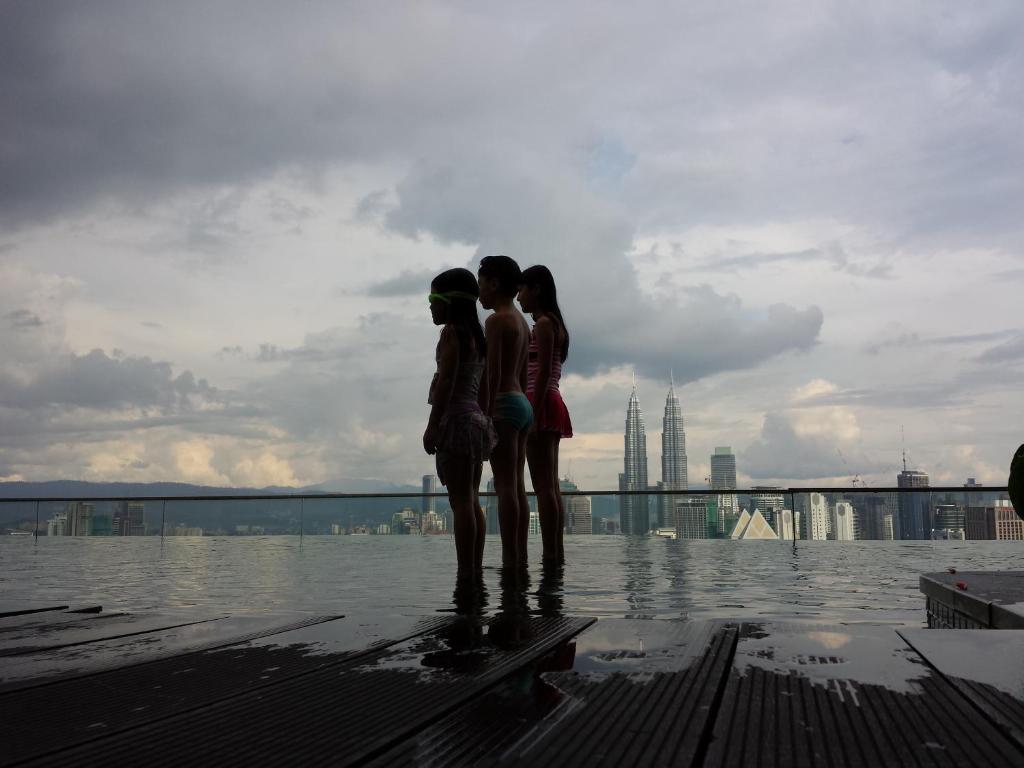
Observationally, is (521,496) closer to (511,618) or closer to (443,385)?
(443,385)

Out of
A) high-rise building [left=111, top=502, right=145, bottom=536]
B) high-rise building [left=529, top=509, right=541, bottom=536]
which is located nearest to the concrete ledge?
high-rise building [left=529, top=509, right=541, bottom=536]

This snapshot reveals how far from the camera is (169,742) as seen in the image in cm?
101

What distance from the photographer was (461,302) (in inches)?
152

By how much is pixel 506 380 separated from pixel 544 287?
0.86 metres

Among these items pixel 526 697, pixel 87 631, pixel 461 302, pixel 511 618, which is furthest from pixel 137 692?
pixel 461 302

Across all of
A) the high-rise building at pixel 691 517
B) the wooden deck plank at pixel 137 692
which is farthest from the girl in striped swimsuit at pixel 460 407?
the high-rise building at pixel 691 517

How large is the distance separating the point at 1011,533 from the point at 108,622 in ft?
31.3

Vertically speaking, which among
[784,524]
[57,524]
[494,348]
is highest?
[494,348]

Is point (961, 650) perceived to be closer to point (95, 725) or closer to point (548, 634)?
point (548, 634)

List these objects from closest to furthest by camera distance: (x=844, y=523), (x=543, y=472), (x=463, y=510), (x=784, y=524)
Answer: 1. (x=463, y=510)
2. (x=543, y=472)
3. (x=844, y=523)
4. (x=784, y=524)

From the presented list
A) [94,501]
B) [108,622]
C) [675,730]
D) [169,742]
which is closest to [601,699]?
[675,730]

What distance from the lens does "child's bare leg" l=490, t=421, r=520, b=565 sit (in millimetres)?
4168

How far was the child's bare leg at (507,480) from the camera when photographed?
4.17 meters

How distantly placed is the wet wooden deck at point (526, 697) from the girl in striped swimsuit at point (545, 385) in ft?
9.31
